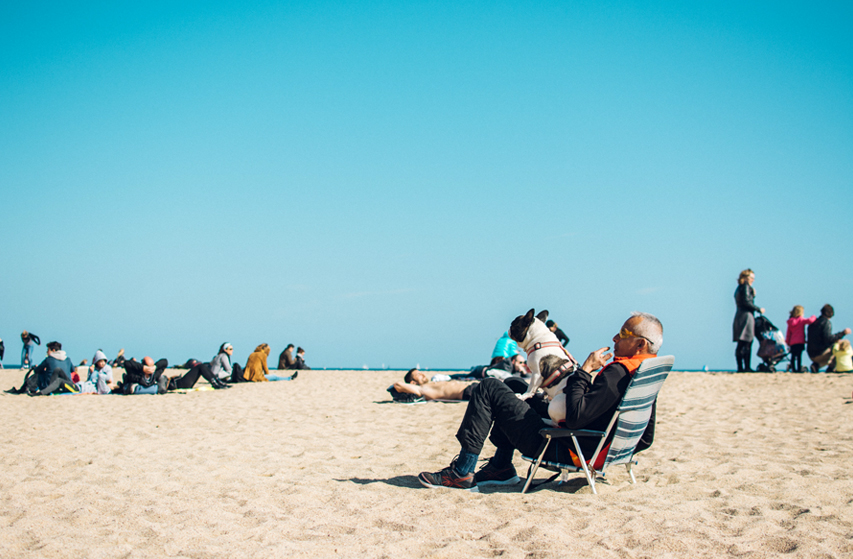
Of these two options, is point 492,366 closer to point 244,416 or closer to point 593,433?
point 244,416

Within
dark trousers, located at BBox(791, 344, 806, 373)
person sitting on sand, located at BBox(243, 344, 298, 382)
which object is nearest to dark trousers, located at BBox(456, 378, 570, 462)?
dark trousers, located at BBox(791, 344, 806, 373)

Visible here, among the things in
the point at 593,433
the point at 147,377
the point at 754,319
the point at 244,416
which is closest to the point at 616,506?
the point at 593,433

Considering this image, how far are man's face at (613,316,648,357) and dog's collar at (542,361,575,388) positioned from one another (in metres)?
0.31

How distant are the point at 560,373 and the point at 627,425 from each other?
53 cm

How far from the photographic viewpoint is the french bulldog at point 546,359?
397 centimetres

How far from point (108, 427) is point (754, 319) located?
12056 millimetres

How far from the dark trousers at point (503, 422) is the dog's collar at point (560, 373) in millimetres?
288

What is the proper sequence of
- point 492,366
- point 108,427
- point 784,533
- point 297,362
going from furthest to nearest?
point 297,362, point 492,366, point 108,427, point 784,533

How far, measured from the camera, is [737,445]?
6.04m

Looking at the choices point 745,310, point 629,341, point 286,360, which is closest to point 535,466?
point 629,341

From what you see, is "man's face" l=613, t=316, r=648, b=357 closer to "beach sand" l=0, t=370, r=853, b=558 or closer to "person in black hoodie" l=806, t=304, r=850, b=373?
"beach sand" l=0, t=370, r=853, b=558

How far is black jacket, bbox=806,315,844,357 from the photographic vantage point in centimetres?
1270

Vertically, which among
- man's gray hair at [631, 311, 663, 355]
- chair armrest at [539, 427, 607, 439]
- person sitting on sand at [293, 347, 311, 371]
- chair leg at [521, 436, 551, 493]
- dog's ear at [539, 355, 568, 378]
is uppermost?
man's gray hair at [631, 311, 663, 355]

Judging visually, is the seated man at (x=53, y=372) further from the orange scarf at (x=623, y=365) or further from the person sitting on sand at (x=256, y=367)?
the orange scarf at (x=623, y=365)
